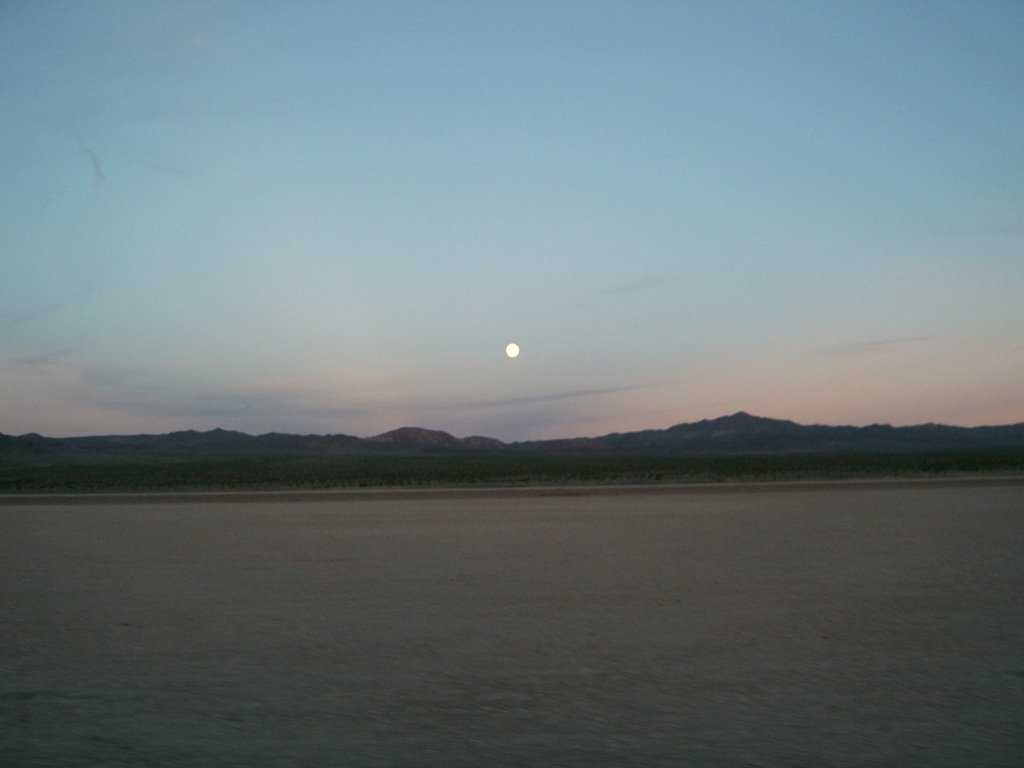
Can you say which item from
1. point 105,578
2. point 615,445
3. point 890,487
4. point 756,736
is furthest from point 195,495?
point 615,445

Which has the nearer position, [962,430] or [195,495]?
[195,495]

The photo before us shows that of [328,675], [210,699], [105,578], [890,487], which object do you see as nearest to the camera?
[210,699]

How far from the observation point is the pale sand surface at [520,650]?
5.48 meters

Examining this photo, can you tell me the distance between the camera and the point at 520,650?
301 inches

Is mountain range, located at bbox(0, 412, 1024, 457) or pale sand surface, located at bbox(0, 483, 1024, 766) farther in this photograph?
mountain range, located at bbox(0, 412, 1024, 457)

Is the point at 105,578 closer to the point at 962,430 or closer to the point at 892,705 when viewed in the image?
the point at 892,705

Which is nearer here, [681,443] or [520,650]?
[520,650]

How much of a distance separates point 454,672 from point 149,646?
2813mm

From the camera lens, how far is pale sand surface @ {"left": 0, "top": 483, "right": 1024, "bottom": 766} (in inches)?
216

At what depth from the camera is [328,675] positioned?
273 inches

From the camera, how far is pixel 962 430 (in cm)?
19138

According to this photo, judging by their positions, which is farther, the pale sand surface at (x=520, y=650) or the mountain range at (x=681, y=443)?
the mountain range at (x=681, y=443)

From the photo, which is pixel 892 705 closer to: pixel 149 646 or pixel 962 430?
pixel 149 646

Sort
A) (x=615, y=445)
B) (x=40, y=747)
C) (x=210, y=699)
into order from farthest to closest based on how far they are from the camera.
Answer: (x=615, y=445) < (x=210, y=699) < (x=40, y=747)
